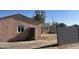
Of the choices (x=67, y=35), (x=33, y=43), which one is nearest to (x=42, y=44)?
(x=33, y=43)

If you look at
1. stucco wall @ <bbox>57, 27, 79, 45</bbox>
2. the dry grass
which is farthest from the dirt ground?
stucco wall @ <bbox>57, 27, 79, 45</bbox>

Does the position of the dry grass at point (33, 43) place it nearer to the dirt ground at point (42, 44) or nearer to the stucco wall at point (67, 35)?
the dirt ground at point (42, 44)

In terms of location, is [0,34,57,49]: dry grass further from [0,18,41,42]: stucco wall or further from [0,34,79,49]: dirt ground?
[0,18,41,42]: stucco wall

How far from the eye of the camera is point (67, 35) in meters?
9.22

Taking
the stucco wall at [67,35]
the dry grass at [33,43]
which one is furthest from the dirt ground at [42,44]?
the stucco wall at [67,35]

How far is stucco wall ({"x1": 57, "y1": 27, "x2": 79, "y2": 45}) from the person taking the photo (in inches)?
362

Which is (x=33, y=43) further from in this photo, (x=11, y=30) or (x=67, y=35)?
(x=67, y=35)

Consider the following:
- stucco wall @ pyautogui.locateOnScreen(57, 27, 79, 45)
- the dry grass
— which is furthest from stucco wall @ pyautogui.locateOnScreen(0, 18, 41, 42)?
stucco wall @ pyautogui.locateOnScreen(57, 27, 79, 45)

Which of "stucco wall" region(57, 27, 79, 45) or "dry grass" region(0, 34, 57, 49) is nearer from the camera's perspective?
"dry grass" region(0, 34, 57, 49)

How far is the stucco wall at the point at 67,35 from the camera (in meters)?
9.20

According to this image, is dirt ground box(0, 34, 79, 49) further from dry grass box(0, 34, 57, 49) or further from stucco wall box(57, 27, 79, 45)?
stucco wall box(57, 27, 79, 45)

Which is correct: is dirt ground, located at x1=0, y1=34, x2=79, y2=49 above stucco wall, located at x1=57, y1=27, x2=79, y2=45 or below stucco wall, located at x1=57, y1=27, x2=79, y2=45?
below
